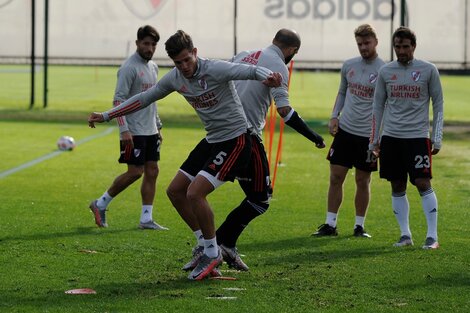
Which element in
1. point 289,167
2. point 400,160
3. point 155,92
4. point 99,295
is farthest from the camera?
point 289,167

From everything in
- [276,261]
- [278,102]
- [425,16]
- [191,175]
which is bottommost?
[276,261]

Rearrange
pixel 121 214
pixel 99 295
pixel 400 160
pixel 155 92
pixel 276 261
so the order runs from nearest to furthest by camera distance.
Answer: pixel 99 295, pixel 155 92, pixel 276 261, pixel 400 160, pixel 121 214

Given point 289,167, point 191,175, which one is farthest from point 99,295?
point 289,167

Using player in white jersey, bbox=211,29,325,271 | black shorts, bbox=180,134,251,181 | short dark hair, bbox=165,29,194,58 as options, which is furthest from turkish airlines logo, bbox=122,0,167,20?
short dark hair, bbox=165,29,194,58

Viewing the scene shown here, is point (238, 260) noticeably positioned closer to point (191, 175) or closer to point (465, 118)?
point (191, 175)

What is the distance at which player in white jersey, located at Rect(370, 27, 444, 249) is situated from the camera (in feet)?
34.0

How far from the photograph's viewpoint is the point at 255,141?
917cm

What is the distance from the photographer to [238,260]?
9.30 meters

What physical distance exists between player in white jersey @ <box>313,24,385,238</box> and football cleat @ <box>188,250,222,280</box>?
2734 mm

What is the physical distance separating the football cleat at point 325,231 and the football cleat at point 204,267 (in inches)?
106

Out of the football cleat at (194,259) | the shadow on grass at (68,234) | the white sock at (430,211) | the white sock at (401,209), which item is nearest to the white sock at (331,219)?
the white sock at (401,209)

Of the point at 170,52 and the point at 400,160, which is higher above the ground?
the point at 170,52

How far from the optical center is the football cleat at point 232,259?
30.4 feet

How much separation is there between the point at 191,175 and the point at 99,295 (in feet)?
5.07
